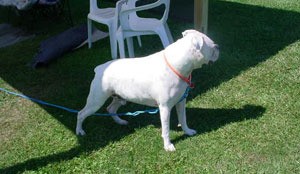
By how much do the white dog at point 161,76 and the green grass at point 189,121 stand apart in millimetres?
361

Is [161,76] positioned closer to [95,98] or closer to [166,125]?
[166,125]

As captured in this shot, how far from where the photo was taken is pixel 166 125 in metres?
4.19

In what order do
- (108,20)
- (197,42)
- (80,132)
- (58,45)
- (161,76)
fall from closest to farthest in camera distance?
(197,42)
(161,76)
(80,132)
(108,20)
(58,45)

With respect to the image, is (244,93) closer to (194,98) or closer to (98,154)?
(194,98)

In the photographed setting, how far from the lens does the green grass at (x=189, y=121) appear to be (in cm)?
416

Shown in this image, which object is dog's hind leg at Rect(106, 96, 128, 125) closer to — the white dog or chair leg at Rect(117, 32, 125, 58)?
the white dog

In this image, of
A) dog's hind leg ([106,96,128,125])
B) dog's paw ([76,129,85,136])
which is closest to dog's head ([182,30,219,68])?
dog's hind leg ([106,96,128,125])

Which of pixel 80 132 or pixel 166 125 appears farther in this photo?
pixel 80 132

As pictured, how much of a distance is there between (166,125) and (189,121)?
0.69 meters

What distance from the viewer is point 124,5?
6.10 metres

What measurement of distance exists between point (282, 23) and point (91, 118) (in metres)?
4.51

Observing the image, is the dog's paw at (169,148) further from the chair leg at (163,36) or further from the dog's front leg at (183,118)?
the chair leg at (163,36)

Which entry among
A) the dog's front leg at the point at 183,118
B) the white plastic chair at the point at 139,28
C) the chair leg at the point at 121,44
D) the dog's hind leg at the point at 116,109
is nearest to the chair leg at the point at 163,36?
the white plastic chair at the point at 139,28

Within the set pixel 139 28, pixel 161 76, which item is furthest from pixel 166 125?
pixel 139 28
